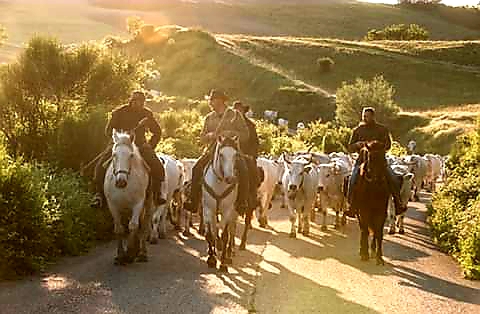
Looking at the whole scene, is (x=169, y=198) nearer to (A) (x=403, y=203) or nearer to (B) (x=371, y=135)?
(B) (x=371, y=135)

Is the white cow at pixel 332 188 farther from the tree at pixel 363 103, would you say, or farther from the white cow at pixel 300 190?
the tree at pixel 363 103

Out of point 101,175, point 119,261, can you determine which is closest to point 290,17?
point 101,175

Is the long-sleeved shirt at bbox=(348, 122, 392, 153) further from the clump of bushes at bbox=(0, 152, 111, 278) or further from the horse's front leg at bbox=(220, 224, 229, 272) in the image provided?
the clump of bushes at bbox=(0, 152, 111, 278)

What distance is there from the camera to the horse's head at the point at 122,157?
14234 mm

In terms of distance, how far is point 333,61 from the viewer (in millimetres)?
107250

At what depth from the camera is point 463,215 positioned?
18.6 m

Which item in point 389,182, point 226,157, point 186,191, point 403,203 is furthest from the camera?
point 403,203

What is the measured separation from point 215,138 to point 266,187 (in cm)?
790

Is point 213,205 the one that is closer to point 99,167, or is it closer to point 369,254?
point 99,167

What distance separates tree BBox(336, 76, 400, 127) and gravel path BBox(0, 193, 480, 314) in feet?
192

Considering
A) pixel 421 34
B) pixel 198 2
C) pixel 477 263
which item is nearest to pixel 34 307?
pixel 477 263

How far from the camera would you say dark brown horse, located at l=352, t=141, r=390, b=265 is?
16062 mm

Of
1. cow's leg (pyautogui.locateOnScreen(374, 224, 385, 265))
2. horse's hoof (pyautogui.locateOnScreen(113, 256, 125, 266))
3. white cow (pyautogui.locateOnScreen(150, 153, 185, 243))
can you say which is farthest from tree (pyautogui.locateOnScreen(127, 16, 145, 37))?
horse's hoof (pyautogui.locateOnScreen(113, 256, 125, 266))

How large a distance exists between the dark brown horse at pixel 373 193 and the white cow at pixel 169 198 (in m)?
4.43
